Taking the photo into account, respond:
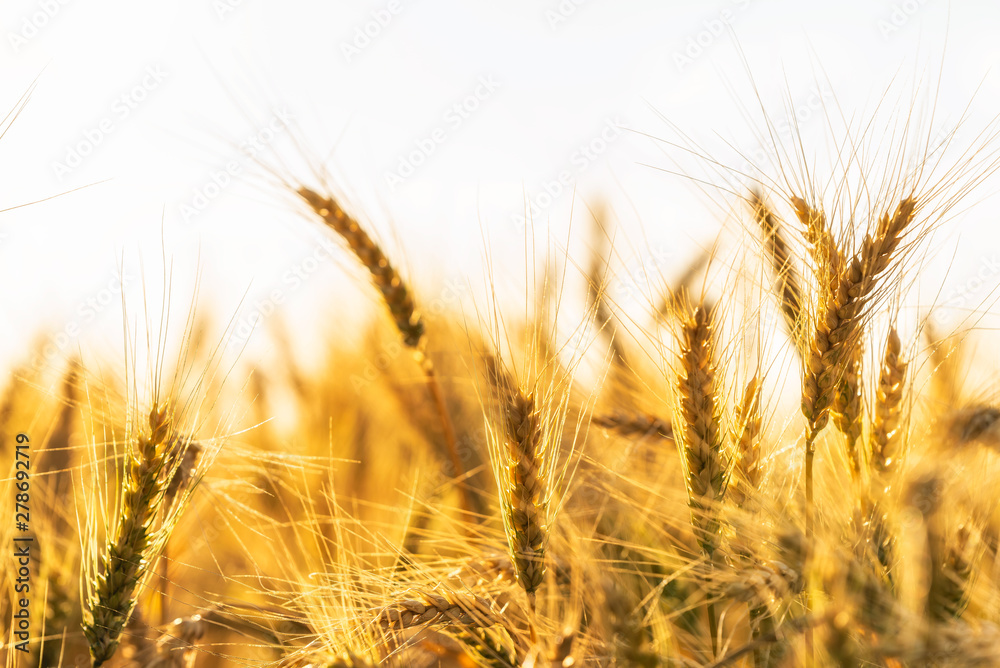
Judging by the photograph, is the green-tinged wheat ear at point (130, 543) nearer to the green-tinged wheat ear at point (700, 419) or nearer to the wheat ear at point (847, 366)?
the green-tinged wheat ear at point (700, 419)

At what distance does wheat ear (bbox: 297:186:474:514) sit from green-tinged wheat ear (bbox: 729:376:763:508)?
1.08 meters

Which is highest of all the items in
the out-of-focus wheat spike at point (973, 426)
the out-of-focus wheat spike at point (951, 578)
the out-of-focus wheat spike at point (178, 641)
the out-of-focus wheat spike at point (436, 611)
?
the out-of-focus wheat spike at point (973, 426)

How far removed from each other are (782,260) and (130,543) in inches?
68.2

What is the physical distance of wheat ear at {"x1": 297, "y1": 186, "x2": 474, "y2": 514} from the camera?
217cm

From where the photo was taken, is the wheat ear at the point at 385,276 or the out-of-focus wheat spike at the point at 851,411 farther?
the wheat ear at the point at 385,276

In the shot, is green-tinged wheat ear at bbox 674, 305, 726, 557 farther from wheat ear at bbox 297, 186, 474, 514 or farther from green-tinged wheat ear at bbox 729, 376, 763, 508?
wheat ear at bbox 297, 186, 474, 514

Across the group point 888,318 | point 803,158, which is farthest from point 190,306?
point 888,318

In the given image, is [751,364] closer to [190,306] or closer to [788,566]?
[788,566]

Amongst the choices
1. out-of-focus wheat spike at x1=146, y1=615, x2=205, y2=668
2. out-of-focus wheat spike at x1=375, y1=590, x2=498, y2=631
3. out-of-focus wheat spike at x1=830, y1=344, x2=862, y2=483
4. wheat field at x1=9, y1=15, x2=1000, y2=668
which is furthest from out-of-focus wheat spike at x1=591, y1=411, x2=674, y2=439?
out-of-focus wheat spike at x1=146, y1=615, x2=205, y2=668

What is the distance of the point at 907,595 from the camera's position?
3.22 ft

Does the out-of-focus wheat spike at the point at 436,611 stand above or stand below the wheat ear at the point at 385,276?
below

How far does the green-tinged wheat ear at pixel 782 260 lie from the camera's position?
148cm

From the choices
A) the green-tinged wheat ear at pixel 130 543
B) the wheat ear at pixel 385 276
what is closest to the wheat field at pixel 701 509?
the green-tinged wheat ear at pixel 130 543

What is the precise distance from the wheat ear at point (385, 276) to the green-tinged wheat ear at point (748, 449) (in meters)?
1.08
